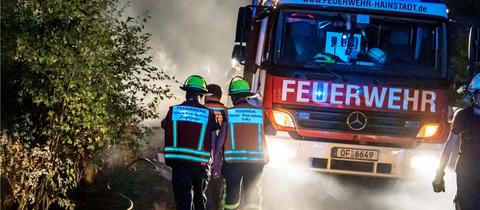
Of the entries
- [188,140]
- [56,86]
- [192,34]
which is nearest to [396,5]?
[188,140]

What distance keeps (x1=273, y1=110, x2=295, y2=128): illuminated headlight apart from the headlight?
5.17 ft

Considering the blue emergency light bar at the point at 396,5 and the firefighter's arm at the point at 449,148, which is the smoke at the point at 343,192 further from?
the blue emergency light bar at the point at 396,5

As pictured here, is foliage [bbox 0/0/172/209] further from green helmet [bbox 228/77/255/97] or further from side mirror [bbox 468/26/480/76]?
side mirror [bbox 468/26/480/76]

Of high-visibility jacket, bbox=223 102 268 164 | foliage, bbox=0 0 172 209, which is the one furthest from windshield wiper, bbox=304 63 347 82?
foliage, bbox=0 0 172 209

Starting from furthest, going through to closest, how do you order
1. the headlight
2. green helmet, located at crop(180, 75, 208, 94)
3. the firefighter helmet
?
the headlight < green helmet, located at crop(180, 75, 208, 94) < the firefighter helmet

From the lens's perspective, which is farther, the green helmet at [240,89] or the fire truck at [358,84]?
the fire truck at [358,84]

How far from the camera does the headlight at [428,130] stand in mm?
6840

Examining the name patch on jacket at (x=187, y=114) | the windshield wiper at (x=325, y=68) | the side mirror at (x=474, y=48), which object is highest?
the side mirror at (x=474, y=48)

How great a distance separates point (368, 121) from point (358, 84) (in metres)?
0.48

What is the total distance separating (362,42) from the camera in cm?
696

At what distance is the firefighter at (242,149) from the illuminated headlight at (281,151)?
0.92 m

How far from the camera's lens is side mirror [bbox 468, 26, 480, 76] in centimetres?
708

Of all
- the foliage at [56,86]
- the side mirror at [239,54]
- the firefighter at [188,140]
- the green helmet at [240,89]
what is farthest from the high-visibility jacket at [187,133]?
the side mirror at [239,54]

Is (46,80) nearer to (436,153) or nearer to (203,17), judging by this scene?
(436,153)
